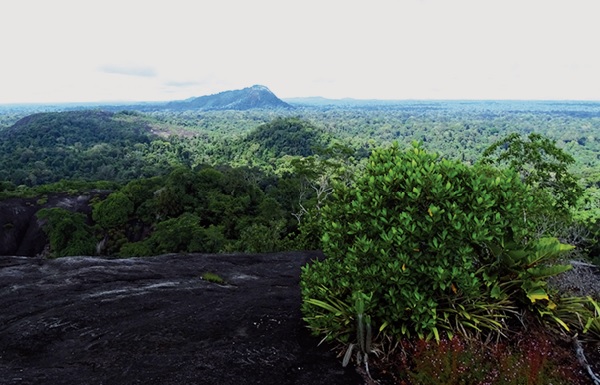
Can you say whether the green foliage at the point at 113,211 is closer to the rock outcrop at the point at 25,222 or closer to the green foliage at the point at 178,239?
the rock outcrop at the point at 25,222

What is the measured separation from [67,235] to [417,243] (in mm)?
40629

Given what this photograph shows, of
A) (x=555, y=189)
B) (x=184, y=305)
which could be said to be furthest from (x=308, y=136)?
(x=184, y=305)

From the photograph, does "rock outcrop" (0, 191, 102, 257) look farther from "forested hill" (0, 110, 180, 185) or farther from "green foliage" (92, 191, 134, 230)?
"forested hill" (0, 110, 180, 185)

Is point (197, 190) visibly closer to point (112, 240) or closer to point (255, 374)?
point (112, 240)

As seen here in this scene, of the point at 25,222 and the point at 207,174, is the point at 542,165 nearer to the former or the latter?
the point at 207,174

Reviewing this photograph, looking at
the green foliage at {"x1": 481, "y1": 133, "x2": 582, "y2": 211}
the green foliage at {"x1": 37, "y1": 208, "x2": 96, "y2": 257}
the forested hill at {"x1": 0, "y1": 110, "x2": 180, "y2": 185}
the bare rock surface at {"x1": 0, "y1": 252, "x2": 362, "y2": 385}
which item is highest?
the green foliage at {"x1": 481, "y1": 133, "x2": 582, "y2": 211}

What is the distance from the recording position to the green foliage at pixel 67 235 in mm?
36625

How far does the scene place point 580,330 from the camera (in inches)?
224

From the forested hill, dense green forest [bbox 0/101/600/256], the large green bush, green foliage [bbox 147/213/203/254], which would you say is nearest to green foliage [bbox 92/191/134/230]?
dense green forest [bbox 0/101/600/256]

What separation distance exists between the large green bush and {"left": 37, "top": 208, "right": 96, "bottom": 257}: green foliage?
121ft

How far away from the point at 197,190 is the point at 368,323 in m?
42.6

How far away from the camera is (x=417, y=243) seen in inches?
203

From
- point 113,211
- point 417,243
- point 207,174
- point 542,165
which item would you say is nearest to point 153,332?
point 417,243

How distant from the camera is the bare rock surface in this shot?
5430mm
